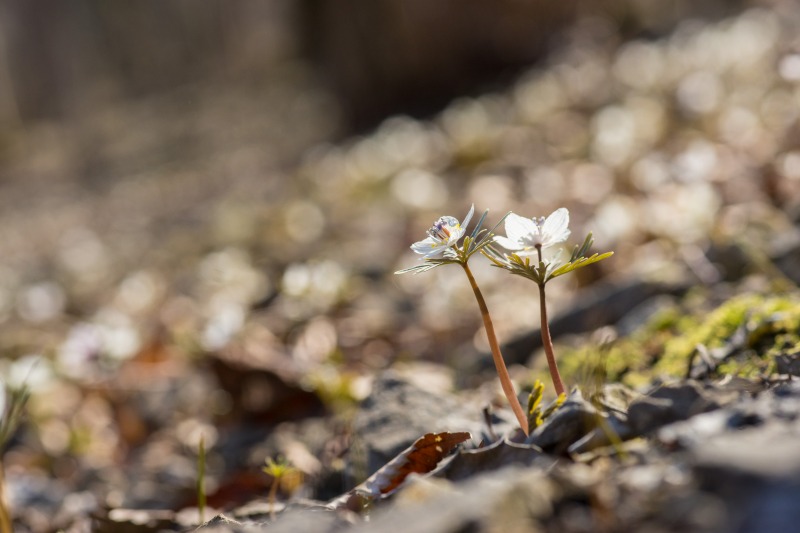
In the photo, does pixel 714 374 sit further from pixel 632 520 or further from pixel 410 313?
pixel 410 313

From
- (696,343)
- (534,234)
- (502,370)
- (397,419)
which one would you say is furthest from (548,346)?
(696,343)

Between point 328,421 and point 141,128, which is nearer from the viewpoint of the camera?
point 328,421

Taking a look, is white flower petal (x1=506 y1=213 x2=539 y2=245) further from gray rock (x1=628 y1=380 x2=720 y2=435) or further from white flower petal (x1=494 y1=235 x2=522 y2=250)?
gray rock (x1=628 y1=380 x2=720 y2=435)

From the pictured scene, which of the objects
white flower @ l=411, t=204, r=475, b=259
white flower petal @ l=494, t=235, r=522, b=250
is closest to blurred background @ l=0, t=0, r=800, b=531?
white flower @ l=411, t=204, r=475, b=259

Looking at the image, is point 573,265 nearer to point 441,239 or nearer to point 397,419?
point 441,239

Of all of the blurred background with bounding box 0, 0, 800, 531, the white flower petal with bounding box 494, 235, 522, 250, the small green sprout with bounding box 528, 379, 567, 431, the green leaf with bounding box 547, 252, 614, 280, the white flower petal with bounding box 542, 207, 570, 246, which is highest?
the white flower petal with bounding box 542, 207, 570, 246

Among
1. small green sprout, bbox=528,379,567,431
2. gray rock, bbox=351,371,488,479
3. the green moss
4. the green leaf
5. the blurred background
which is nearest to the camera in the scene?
the green leaf

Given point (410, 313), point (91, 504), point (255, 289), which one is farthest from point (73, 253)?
point (91, 504)

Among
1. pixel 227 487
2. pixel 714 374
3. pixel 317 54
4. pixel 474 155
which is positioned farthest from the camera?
A: pixel 317 54
